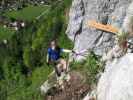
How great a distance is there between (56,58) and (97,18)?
523cm

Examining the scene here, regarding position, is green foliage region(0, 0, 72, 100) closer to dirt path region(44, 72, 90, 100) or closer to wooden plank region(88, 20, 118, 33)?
wooden plank region(88, 20, 118, 33)

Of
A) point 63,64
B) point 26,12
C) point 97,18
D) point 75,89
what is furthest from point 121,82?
point 26,12

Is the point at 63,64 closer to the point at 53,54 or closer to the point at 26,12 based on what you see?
the point at 53,54

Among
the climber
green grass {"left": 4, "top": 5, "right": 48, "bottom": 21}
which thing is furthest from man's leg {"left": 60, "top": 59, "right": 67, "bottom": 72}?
green grass {"left": 4, "top": 5, "right": 48, "bottom": 21}

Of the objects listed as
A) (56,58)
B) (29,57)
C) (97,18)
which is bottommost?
(29,57)

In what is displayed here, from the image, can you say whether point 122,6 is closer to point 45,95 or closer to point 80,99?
point 45,95

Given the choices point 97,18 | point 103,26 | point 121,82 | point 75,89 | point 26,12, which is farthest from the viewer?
point 26,12

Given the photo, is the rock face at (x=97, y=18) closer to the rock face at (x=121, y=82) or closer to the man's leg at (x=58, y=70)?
the man's leg at (x=58, y=70)

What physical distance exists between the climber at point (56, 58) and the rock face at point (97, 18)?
1.12 meters

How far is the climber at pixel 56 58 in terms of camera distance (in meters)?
19.6

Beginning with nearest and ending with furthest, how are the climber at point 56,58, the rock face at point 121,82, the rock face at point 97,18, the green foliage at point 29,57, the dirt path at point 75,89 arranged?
the rock face at point 121,82
the dirt path at point 75,89
the climber at point 56,58
the rock face at point 97,18
the green foliage at point 29,57

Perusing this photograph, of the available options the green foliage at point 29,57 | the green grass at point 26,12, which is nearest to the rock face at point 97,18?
the green foliage at point 29,57

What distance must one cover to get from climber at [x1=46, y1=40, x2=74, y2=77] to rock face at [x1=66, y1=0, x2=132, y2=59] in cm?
112

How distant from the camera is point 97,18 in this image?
24328 mm
